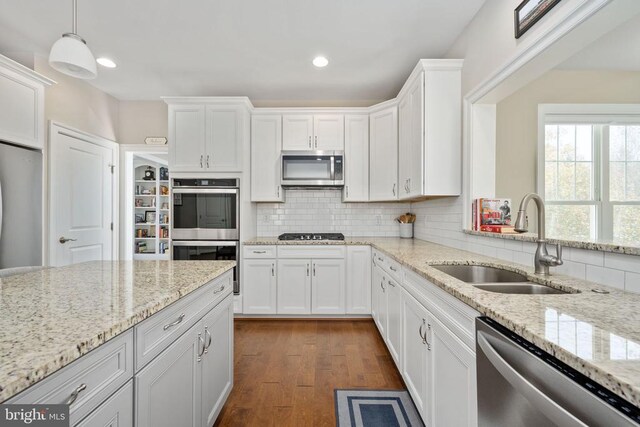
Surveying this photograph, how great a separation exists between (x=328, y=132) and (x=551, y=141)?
7.34 feet

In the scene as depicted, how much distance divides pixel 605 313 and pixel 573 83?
9.55 feet

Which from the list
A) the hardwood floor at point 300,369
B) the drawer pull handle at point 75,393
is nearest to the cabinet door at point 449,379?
the hardwood floor at point 300,369

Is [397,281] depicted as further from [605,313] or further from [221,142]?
[221,142]

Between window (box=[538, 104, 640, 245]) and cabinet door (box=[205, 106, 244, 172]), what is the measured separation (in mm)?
3172

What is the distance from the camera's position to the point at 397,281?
2.12 metres

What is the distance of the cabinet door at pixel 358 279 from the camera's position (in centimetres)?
321

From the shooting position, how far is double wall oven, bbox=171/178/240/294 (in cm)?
324

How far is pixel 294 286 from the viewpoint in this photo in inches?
127

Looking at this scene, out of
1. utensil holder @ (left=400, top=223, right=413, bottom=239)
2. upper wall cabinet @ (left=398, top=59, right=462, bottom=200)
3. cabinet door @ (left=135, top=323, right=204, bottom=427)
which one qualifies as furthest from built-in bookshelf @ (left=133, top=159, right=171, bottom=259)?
upper wall cabinet @ (left=398, top=59, right=462, bottom=200)

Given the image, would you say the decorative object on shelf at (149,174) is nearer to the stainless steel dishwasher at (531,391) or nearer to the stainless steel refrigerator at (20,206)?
the stainless steel refrigerator at (20,206)

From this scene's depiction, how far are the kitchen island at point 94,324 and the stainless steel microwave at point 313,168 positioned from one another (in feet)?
6.50

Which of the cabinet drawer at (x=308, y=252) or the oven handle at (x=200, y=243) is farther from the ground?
the oven handle at (x=200, y=243)

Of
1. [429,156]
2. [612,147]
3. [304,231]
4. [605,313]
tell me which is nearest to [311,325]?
[304,231]

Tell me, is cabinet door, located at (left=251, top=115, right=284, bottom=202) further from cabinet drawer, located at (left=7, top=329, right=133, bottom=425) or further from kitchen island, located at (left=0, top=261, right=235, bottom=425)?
cabinet drawer, located at (left=7, top=329, right=133, bottom=425)
